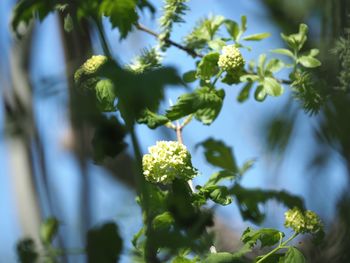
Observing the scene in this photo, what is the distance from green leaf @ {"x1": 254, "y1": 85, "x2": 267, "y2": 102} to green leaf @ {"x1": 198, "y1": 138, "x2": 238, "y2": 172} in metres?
0.10

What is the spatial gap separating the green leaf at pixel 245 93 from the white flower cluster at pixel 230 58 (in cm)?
14

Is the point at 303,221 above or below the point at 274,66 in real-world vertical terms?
below

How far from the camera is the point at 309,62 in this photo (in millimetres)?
1052

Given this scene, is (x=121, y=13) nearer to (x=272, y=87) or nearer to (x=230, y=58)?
(x=230, y=58)

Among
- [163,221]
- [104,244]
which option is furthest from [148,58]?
[104,244]

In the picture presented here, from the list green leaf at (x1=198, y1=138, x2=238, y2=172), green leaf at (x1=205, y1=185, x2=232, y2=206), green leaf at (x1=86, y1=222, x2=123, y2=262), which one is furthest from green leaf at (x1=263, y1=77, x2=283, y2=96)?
green leaf at (x1=86, y1=222, x2=123, y2=262)

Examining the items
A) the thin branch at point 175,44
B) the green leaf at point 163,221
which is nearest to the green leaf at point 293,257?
the green leaf at point 163,221

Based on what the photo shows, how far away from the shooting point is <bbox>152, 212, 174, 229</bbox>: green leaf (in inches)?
33.8

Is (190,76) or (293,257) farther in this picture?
(190,76)

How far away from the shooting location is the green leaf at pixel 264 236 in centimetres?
90

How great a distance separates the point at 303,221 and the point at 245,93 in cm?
30

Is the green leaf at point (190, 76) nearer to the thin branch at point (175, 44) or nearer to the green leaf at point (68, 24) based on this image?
the thin branch at point (175, 44)

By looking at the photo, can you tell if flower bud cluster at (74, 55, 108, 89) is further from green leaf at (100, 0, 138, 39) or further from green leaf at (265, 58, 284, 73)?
green leaf at (265, 58, 284, 73)

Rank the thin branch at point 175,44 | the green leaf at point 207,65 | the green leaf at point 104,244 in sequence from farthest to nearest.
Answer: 1. the thin branch at point 175,44
2. the green leaf at point 207,65
3. the green leaf at point 104,244
